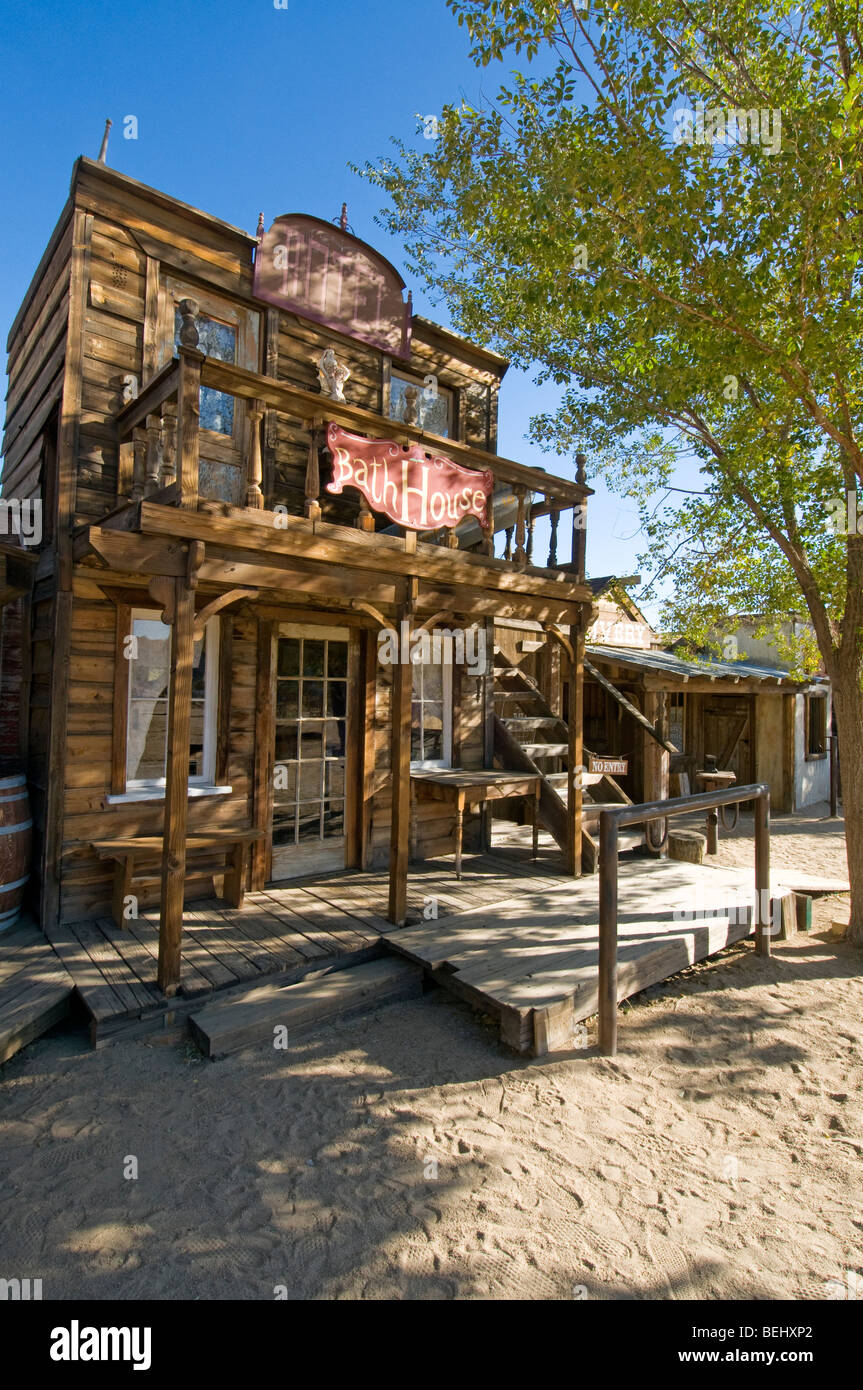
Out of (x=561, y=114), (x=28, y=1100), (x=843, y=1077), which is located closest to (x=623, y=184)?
(x=561, y=114)

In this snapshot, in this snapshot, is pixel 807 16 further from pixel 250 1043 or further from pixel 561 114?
pixel 250 1043

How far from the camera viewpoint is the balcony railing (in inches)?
156

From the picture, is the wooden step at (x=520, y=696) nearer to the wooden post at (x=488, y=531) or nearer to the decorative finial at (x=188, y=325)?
the wooden post at (x=488, y=531)

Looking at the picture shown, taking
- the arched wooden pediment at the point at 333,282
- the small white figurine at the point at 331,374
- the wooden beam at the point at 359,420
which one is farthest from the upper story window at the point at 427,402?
the wooden beam at the point at 359,420

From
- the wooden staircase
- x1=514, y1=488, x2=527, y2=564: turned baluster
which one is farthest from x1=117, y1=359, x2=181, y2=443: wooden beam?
the wooden staircase

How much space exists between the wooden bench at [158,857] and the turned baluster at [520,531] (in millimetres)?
3261

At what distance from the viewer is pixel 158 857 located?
4969 mm

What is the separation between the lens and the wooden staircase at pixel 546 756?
686cm

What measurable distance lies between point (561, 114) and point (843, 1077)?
6.80m

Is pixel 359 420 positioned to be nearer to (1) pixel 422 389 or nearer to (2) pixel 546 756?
(1) pixel 422 389

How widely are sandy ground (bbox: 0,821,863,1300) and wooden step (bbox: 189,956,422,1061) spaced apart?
0.38 ft

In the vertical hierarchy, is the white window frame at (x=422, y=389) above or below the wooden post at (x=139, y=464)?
above

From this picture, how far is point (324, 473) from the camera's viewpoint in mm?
6262
